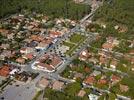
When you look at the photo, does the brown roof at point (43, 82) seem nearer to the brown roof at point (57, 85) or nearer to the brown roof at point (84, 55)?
the brown roof at point (57, 85)

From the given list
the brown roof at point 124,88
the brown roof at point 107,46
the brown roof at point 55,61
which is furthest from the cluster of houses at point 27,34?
the brown roof at point 124,88

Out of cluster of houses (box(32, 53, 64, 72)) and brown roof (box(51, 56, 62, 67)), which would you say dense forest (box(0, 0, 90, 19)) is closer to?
cluster of houses (box(32, 53, 64, 72))

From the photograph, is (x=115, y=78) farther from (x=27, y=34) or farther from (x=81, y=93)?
(x=27, y=34)

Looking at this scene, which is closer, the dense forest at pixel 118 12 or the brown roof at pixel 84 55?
the brown roof at pixel 84 55

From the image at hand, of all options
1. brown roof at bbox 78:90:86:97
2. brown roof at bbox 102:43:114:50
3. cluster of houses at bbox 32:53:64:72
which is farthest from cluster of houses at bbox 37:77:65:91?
brown roof at bbox 102:43:114:50

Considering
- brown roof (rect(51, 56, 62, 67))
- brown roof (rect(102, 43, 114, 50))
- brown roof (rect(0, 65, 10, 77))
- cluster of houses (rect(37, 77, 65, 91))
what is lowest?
cluster of houses (rect(37, 77, 65, 91))

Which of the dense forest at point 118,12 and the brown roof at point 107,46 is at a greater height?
the dense forest at point 118,12

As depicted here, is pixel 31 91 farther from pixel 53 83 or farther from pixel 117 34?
pixel 117 34

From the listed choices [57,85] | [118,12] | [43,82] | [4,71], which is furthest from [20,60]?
[118,12]
